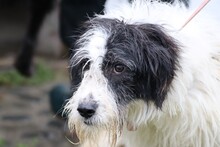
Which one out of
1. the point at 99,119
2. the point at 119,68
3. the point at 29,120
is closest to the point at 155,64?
the point at 119,68

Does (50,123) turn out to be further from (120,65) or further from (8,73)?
(120,65)

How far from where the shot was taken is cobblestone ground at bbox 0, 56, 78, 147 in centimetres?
489

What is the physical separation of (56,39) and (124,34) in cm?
417

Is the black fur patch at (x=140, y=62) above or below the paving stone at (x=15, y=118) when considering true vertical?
above

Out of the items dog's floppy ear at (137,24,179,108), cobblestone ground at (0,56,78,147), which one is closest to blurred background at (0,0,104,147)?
cobblestone ground at (0,56,78,147)

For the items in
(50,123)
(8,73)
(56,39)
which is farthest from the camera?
(56,39)

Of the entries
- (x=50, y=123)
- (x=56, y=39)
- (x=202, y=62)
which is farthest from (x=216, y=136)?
(x=56, y=39)

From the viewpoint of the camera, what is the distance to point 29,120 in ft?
17.4

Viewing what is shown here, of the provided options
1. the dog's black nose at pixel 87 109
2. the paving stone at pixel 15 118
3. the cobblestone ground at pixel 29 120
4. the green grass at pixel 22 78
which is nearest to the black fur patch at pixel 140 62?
the dog's black nose at pixel 87 109

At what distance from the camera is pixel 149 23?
2.52 metres

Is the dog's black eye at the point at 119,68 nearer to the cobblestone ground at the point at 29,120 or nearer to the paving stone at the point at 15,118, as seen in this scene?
the cobblestone ground at the point at 29,120

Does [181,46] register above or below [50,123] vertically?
above

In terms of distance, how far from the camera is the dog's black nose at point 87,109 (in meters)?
2.39

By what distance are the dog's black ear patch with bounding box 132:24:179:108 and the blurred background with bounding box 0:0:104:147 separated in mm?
1042
